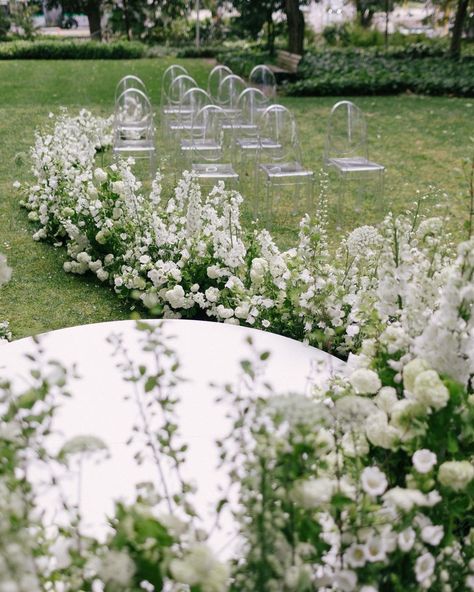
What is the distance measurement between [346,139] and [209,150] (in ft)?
3.81

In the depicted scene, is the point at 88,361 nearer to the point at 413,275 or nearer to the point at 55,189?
the point at 413,275

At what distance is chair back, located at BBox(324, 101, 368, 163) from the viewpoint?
21.9ft

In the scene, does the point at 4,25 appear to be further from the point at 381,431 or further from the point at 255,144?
the point at 381,431

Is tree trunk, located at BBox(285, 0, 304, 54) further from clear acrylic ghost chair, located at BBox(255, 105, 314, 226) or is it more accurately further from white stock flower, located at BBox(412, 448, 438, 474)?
white stock flower, located at BBox(412, 448, 438, 474)

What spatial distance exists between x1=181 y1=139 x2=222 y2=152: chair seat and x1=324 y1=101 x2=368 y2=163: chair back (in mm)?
944

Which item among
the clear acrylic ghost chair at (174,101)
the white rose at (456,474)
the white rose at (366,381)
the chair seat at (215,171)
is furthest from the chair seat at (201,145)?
the white rose at (456,474)

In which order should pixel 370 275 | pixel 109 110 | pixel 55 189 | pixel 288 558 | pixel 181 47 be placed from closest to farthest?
pixel 288 558 → pixel 370 275 → pixel 55 189 → pixel 109 110 → pixel 181 47

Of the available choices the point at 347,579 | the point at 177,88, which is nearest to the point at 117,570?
the point at 347,579

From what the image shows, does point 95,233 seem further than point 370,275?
Yes

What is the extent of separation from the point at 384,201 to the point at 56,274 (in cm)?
311

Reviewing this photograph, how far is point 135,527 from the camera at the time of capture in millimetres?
1314

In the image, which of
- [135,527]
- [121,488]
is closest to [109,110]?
[121,488]

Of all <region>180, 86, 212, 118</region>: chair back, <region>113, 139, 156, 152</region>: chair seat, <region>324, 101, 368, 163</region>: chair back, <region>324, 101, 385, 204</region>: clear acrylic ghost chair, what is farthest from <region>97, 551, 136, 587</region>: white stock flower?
<region>180, 86, 212, 118</region>: chair back

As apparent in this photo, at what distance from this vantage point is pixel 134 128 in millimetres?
7914
